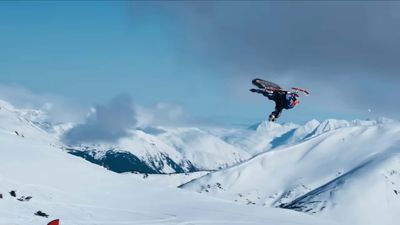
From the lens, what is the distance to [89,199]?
12862 cm

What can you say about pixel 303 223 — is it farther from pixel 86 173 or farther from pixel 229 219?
pixel 86 173

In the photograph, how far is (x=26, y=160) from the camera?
465 feet

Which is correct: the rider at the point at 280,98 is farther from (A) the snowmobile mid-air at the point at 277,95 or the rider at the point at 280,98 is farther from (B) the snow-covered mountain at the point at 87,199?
(B) the snow-covered mountain at the point at 87,199

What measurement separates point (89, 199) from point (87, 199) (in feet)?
1.98

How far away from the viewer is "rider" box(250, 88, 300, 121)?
7331 cm

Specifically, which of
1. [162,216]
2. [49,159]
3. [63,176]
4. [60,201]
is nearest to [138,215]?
[162,216]

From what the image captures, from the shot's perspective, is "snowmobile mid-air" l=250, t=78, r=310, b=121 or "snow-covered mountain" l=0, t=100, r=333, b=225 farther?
"snow-covered mountain" l=0, t=100, r=333, b=225

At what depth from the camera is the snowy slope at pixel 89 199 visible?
109m

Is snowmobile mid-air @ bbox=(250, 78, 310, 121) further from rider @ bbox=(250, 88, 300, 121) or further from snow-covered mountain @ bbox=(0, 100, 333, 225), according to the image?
snow-covered mountain @ bbox=(0, 100, 333, 225)

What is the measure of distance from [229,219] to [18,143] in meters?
64.2

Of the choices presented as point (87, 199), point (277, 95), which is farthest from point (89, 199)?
point (277, 95)

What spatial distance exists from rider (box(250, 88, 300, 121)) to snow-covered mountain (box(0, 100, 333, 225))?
43.3 m

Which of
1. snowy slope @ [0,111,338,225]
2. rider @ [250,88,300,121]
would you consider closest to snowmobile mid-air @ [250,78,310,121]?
rider @ [250,88,300,121]

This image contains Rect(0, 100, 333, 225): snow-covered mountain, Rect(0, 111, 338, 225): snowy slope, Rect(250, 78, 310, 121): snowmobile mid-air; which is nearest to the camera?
Rect(250, 78, 310, 121): snowmobile mid-air
